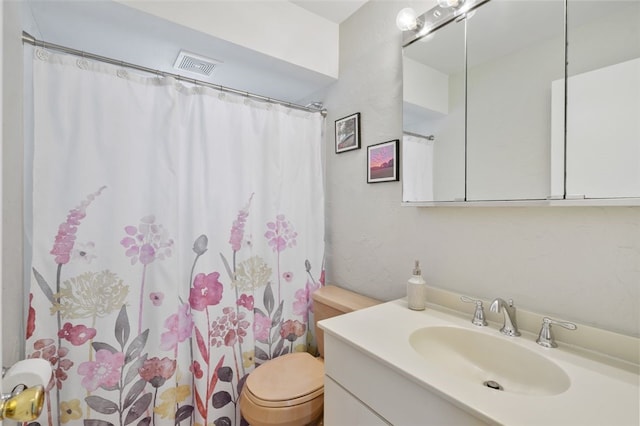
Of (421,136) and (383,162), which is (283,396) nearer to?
(383,162)

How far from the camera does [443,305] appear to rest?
4.18ft

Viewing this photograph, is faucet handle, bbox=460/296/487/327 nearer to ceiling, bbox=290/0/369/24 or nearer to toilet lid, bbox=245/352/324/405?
toilet lid, bbox=245/352/324/405

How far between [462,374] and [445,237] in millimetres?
534

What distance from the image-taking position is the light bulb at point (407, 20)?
4.35ft

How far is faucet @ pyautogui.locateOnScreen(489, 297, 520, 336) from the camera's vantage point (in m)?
1.01

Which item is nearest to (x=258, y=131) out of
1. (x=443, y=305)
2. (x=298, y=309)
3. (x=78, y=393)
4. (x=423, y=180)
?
(x=423, y=180)

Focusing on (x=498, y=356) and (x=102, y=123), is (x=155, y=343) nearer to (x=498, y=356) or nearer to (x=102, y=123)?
(x=102, y=123)

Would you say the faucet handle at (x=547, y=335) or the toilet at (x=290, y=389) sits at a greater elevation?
the faucet handle at (x=547, y=335)

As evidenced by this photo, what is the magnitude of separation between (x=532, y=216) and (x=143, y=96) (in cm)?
165

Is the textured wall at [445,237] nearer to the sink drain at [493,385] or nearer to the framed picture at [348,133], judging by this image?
the framed picture at [348,133]

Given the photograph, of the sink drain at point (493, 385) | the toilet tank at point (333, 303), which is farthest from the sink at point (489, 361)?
the toilet tank at point (333, 303)

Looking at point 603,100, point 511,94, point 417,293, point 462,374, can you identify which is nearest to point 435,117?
point 511,94

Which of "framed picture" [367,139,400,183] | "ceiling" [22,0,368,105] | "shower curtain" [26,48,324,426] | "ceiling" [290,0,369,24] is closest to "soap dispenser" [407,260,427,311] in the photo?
"framed picture" [367,139,400,183]

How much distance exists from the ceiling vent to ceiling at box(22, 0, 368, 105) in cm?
3
